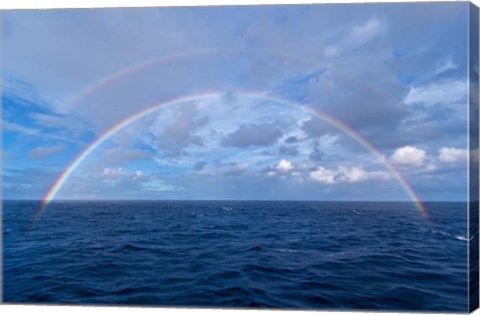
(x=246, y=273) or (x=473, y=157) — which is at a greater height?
(x=473, y=157)

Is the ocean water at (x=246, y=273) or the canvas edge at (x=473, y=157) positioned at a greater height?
the canvas edge at (x=473, y=157)

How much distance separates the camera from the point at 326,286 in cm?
1298

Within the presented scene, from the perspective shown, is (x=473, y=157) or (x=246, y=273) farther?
(x=246, y=273)

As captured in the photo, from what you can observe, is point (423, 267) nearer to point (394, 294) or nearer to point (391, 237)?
point (394, 294)

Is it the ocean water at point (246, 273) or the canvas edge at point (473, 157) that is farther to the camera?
the ocean water at point (246, 273)

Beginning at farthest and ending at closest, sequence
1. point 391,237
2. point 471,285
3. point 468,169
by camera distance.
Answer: point 391,237, point 471,285, point 468,169

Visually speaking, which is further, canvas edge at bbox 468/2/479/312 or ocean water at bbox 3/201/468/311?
ocean water at bbox 3/201/468/311

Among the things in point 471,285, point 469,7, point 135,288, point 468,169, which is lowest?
point 135,288

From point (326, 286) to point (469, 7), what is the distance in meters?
11.1

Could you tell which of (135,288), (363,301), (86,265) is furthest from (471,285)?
(86,265)

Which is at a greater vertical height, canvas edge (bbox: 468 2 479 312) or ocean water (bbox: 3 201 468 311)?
canvas edge (bbox: 468 2 479 312)

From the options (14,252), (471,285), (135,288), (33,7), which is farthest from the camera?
(14,252)

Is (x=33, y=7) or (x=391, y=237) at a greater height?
(x=33, y=7)

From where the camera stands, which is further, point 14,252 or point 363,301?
point 14,252
